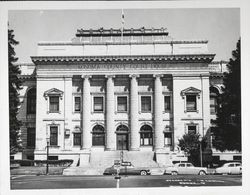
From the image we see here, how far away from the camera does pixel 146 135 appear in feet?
96.3

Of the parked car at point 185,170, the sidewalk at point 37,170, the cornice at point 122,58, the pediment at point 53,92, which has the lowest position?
the sidewalk at point 37,170

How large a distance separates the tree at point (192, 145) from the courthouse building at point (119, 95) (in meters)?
1.35

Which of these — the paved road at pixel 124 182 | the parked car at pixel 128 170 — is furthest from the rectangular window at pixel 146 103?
the paved road at pixel 124 182

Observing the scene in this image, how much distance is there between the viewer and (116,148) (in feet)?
94.0

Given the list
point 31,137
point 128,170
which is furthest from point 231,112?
point 31,137

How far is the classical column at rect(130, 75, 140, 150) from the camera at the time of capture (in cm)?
2883

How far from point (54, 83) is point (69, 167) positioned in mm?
5465

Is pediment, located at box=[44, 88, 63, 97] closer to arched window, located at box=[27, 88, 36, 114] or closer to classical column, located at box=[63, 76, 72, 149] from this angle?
classical column, located at box=[63, 76, 72, 149]

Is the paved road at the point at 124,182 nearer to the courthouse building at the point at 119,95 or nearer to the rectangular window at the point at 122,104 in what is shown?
the courthouse building at the point at 119,95

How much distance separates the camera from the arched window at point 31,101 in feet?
99.0

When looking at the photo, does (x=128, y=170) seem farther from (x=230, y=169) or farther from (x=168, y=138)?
(x=168, y=138)
